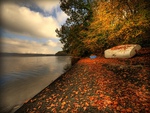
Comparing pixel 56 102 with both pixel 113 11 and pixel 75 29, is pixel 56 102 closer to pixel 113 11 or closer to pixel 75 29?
pixel 113 11

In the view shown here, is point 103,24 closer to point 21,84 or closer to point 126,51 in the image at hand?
point 126,51

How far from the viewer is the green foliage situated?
10.2 meters

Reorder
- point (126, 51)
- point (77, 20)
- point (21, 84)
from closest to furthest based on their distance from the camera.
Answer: point (21, 84), point (126, 51), point (77, 20)

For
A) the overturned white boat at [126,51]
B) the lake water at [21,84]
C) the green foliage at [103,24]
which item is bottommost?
the lake water at [21,84]

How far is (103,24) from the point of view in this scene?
44.2ft

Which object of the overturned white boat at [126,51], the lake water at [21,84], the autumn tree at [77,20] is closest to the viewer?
the lake water at [21,84]

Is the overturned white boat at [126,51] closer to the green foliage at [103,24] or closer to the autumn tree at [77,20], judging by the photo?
the green foliage at [103,24]

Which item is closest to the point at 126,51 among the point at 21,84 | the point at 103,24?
the point at 103,24

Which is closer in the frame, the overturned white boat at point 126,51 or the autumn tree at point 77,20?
the overturned white boat at point 126,51

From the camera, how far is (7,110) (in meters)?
6.55

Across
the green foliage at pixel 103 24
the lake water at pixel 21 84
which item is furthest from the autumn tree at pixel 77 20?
the lake water at pixel 21 84

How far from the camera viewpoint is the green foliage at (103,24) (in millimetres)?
10187

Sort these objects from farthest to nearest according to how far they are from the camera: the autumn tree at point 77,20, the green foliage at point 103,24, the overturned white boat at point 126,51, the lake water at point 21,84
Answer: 1. the autumn tree at point 77,20
2. the overturned white boat at point 126,51
3. the green foliage at point 103,24
4. the lake water at point 21,84

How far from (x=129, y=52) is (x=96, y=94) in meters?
9.94
